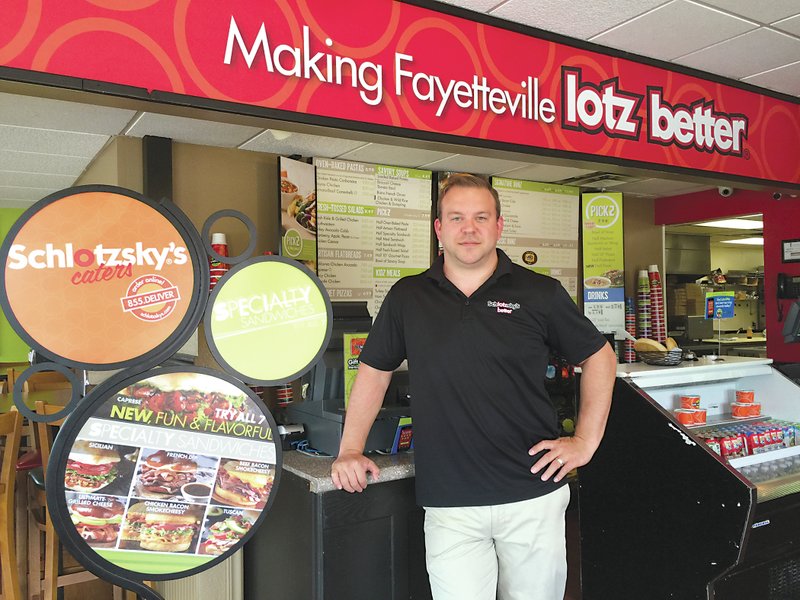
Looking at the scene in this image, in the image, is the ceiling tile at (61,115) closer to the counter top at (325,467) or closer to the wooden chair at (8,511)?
the wooden chair at (8,511)

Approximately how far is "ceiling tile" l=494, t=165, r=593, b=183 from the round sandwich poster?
147 inches

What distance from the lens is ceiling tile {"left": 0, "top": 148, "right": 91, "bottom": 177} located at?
448cm

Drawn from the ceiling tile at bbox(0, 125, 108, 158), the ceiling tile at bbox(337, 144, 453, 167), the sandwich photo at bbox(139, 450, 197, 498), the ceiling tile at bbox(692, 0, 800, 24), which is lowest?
the sandwich photo at bbox(139, 450, 197, 498)

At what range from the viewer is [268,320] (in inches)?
70.6

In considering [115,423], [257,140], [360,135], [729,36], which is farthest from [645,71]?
[115,423]

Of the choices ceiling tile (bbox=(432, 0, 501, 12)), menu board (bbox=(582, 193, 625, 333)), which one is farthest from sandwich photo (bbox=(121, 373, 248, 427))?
menu board (bbox=(582, 193, 625, 333))

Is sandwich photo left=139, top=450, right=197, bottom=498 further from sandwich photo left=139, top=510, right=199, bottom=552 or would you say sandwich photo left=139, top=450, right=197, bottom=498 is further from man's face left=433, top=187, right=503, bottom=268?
man's face left=433, top=187, right=503, bottom=268

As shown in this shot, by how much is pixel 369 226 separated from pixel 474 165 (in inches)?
37.0

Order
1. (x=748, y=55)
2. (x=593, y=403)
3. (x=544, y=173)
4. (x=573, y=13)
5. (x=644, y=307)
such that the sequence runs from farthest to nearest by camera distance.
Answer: (x=644, y=307) → (x=544, y=173) → (x=748, y=55) → (x=573, y=13) → (x=593, y=403)

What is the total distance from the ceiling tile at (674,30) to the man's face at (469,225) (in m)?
1.25

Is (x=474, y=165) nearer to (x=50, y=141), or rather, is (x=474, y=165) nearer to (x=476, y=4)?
(x=476, y=4)

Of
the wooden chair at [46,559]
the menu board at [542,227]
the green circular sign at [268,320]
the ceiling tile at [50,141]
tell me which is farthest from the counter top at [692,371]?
the ceiling tile at [50,141]

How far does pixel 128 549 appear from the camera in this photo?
159 centimetres

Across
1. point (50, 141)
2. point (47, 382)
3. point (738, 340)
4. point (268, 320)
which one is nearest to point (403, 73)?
point (268, 320)
